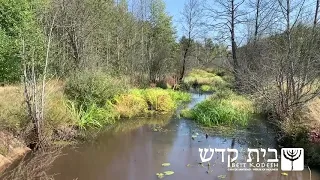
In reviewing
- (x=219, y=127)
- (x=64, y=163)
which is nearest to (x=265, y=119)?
(x=219, y=127)

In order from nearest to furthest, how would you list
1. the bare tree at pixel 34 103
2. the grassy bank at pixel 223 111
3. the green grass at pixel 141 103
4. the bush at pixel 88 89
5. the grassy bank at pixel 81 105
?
1. the bare tree at pixel 34 103
2. the grassy bank at pixel 81 105
3. the grassy bank at pixel 223 111
4. the bush at pixel 88 89
5. the green grass at pixel 141 103

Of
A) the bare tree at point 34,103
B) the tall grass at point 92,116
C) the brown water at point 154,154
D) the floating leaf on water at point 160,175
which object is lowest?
the floating leaf on water at point 160,175

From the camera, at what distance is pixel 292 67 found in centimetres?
790

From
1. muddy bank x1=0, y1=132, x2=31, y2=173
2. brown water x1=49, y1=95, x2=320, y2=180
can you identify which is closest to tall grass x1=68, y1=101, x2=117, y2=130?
brown water x1=49, y1=95, x2=320, y2=180

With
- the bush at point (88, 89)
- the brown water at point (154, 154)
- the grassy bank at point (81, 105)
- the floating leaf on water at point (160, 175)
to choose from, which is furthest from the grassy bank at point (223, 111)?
the floating leaf on water at point (160, 175)

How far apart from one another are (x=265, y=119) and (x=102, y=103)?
608cm

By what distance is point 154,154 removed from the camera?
7.54 m

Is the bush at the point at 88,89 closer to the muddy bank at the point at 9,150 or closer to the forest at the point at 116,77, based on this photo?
the forest at the point at 116,77

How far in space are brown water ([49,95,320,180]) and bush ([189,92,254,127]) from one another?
55cm

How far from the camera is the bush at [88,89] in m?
10.9

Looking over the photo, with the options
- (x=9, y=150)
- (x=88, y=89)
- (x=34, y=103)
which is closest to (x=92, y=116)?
(x=88, y=89)

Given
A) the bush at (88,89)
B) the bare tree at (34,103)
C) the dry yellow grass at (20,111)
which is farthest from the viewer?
the bush at (88,89)

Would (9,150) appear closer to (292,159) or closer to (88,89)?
(88,89)

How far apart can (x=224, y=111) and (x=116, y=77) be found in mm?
6524
